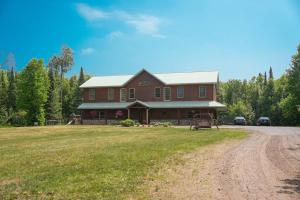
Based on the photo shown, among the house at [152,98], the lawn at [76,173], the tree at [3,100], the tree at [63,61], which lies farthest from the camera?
the tree at [63,61]

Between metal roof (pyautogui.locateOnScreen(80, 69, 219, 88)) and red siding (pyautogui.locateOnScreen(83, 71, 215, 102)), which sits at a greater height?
metal roof (pyautogui.locateOnScreen(80, 69, 219, 88))

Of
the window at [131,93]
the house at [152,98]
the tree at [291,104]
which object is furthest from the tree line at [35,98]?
the tree at [291,104]

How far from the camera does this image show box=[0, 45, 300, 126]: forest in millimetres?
60062

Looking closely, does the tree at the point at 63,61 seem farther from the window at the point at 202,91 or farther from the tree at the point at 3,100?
the window at the point at 202,91

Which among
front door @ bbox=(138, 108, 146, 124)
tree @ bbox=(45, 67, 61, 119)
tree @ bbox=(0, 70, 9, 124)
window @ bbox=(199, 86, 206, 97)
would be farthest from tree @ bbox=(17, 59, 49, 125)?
window @ bbox=(199, 86, 206, 97)

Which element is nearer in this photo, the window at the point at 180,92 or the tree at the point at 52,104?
the window at the point at 180,92

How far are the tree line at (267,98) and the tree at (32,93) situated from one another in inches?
1358

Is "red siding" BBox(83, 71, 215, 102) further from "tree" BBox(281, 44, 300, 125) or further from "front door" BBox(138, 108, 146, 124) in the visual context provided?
"tree" BBox(281, 44, 300, 125)

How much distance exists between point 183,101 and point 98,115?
15.2 metres

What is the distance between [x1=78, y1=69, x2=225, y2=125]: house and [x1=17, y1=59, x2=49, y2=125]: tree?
9.89m

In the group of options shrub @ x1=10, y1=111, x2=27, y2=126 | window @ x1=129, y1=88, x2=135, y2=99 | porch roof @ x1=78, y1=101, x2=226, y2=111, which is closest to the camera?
porch roof @ x1=78, y1=101, x2=226, y2=111

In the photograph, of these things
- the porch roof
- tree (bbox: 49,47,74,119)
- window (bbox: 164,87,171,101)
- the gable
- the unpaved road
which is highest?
tree (bbox: 49,47,74,119)

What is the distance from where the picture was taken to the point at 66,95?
272 ft

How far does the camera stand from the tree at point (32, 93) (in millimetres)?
60062
